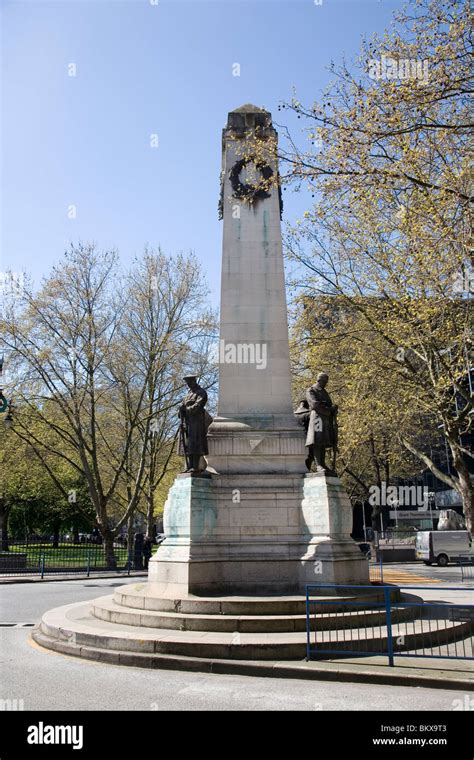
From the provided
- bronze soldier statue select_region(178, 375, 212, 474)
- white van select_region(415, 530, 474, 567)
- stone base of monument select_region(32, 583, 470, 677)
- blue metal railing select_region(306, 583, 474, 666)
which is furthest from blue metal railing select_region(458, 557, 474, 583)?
bronze soldier statue select_region(178, 375, 212, 474)

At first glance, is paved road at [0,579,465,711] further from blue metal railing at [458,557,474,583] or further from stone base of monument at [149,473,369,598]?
blue metal railing at [458,557,474,583]

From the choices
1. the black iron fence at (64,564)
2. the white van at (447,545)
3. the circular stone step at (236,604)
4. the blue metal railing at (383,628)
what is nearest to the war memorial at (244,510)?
the circular stone step at (236,604)

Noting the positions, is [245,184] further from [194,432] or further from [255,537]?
[255,537]

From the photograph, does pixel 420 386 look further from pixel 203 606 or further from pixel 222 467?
pixel 203 606

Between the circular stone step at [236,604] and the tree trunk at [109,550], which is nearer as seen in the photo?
the circular stone step at [236,604]

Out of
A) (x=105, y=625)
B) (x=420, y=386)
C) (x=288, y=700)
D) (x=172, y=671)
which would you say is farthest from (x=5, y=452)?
(x=288, y=700)

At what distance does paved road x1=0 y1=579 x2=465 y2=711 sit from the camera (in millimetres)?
6527

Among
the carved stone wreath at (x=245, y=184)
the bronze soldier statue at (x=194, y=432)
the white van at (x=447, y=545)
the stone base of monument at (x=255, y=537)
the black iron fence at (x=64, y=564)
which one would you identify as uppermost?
the carved stone wreath at (x=245, y=184)

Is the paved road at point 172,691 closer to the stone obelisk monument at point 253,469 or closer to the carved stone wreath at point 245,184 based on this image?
the stone obelisk monument at point 253,469

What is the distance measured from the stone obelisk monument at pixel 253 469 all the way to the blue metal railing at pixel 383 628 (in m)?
1.07

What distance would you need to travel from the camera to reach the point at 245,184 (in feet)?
49.4

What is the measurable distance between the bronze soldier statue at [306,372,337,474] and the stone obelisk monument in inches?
14.3

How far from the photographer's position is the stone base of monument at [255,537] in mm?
11398

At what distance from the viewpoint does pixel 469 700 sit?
21.9ft
